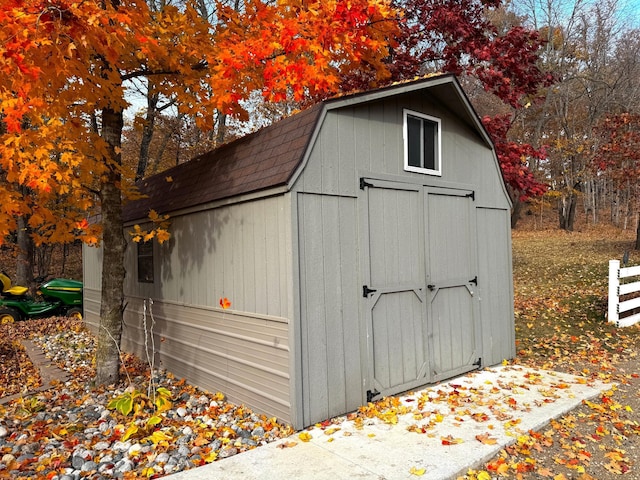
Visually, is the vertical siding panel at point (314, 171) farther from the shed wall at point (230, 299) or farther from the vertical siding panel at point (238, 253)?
the vertical siding panel at point (238, 253)

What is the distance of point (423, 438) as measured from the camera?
3.96 m

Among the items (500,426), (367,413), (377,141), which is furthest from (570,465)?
(377,141)

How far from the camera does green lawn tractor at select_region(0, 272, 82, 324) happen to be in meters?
10.7

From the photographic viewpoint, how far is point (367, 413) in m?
4.59

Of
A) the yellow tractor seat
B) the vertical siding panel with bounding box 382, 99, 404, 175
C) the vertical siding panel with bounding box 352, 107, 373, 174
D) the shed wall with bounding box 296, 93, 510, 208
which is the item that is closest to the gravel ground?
the shed wall with bounding box 296, 93, 510, 208

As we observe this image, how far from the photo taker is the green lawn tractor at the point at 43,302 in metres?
10.7

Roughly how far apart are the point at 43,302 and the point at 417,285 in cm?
1047

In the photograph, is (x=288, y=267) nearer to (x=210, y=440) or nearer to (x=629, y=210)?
(x=210, y=440)

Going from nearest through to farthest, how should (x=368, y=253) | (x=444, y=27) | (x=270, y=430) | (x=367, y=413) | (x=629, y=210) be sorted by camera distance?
(x=270, y=430)
(x=367, y=413)
(x=368, y=253)
(x=444, y=27)
(x=629, y=210)

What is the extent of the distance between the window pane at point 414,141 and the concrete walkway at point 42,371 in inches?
227

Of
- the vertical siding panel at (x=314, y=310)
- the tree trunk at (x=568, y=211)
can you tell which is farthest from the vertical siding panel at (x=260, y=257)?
the tree trunk at (x=568, y=211)

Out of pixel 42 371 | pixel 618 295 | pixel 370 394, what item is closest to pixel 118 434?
pixel 370 394

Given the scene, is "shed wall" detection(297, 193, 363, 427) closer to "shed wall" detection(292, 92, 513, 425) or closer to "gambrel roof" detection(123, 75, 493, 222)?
"shed wall" detection(292, 92, 513, 425)

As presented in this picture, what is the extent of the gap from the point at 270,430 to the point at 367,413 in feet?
3.33
